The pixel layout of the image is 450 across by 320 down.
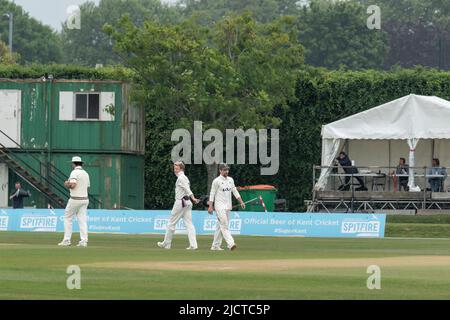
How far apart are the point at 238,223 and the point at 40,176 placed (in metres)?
15.1

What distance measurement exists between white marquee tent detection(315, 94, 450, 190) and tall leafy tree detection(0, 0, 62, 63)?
264ft

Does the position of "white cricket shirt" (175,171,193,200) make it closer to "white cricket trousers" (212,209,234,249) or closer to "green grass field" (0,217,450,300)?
"white cricket trousers" (212,209,234,249)

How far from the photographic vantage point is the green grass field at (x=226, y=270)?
18.7m

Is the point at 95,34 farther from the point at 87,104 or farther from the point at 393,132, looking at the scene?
the point at 393,132

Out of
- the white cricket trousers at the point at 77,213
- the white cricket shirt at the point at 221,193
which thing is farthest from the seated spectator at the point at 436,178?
the white cricket trousers at the point at 77,213

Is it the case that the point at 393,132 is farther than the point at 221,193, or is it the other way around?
the point at 393,132

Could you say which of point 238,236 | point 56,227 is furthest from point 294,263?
point 56,227

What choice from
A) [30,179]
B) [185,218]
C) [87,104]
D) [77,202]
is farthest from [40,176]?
[185,218]

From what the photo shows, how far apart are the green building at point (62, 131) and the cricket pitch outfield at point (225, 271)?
68.8 feet

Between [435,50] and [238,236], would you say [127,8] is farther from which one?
[238,236]

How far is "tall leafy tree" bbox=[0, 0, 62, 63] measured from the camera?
131 m

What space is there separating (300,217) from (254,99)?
42.4 feet

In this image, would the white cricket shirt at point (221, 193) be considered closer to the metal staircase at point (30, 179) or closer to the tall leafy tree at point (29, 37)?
the metal staircase at point (30, 179)

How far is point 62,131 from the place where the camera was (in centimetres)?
5519
